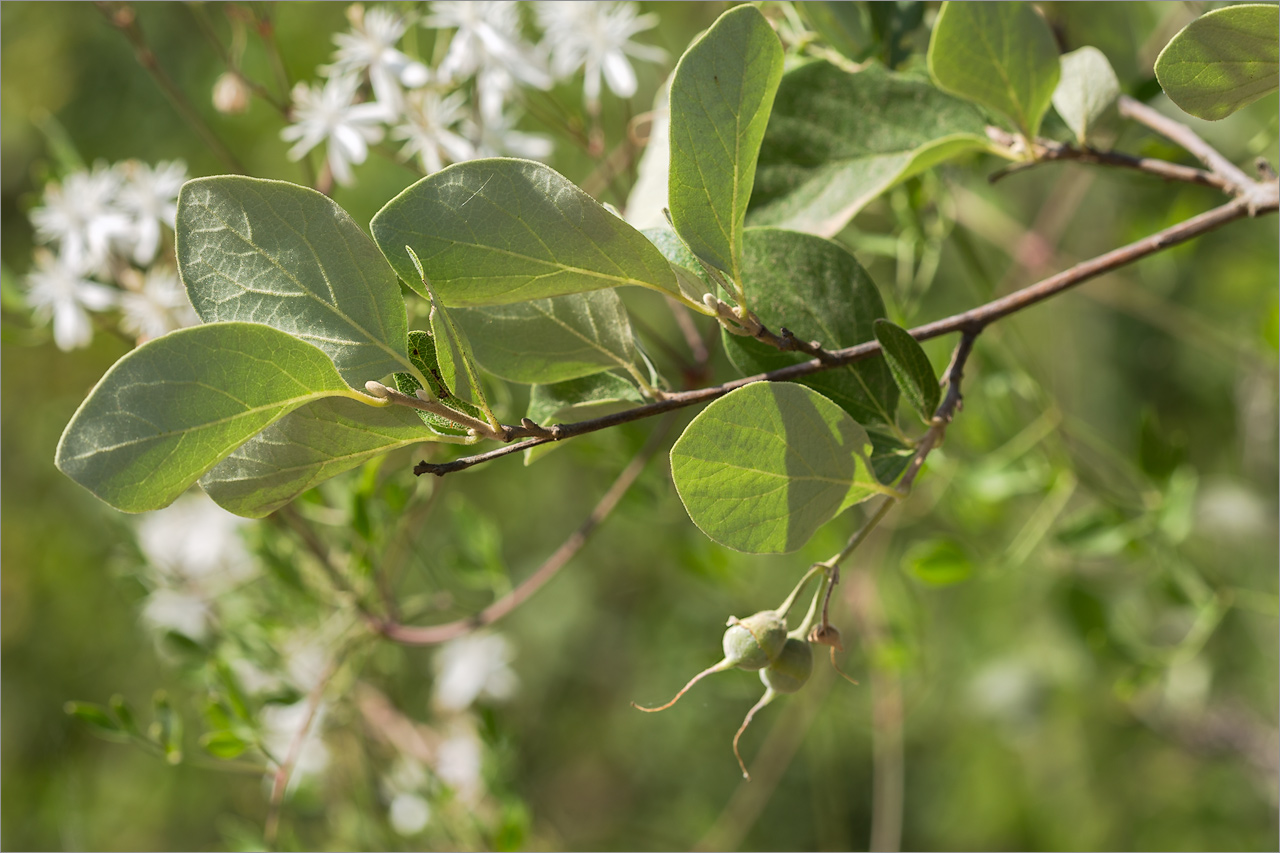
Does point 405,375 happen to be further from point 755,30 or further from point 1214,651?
point 1214,651

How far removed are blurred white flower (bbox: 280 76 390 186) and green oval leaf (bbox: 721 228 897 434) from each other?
0.22 meters

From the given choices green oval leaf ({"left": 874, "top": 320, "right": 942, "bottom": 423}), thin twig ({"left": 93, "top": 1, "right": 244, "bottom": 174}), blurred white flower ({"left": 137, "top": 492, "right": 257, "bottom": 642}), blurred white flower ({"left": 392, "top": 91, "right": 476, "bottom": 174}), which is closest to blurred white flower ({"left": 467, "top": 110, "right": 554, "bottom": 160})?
blurred white flower ({"left": 392, "top": 91, "right": 476, "bottom": 174})

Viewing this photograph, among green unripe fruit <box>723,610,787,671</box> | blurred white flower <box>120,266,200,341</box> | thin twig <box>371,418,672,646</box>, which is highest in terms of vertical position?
blurred white flower <box>120,266,200,341</box>

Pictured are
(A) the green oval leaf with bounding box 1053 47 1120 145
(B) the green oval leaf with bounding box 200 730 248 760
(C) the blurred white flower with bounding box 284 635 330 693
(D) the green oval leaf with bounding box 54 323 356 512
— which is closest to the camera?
(D) the green oval leaf with bounding box 54 323 356 512

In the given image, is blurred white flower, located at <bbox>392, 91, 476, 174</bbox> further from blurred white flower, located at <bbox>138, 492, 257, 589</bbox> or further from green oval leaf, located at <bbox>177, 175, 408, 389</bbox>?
blurred white flower, located at <bbox>138, 492, 257, 589</bbox>

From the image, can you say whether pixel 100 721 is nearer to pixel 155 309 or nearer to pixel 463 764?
pixel 155 309

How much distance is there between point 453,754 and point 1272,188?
61 cm

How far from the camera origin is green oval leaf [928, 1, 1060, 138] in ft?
0.82

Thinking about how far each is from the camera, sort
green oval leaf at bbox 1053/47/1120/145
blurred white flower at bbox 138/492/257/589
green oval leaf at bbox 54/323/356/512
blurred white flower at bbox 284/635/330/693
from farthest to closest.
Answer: blurred white flower at bbox 138/492/257/589 < blurred white flower at bbox 284/635/330/693 < green oval leaf at bbox 1053/47/1120/145 < green oval leaf at bbox 54/323/356/512

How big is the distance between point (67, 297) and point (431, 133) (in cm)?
21

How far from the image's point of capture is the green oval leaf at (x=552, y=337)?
23cm

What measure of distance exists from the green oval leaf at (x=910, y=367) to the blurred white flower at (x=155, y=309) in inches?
13.1

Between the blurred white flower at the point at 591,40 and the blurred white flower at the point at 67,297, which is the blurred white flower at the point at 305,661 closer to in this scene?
the blurred white flower at the point at 67,297

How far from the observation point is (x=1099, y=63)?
0.98ft
